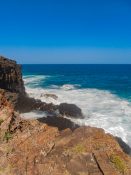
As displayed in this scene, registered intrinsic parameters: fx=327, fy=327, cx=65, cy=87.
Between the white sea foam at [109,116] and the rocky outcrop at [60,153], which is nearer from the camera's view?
the rocky outcrop at [60,153]

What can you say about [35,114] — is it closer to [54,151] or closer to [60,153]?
[54,151]

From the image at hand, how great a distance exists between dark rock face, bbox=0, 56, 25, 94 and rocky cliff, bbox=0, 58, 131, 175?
2337cm

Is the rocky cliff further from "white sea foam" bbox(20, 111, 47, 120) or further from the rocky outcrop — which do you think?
"white sea foam" bbox(20, 111, 47, 120)

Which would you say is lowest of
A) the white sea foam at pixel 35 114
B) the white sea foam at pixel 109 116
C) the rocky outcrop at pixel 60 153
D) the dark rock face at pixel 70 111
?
the white sea foam at pixel 109 116

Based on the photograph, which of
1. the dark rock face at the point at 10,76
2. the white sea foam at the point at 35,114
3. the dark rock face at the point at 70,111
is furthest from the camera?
the dark rock face at the point at 10,76

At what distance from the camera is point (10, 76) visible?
39.8 metres

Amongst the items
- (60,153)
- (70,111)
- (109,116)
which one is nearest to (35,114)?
(70,111)

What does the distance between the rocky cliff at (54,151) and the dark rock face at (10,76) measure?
23369 mm

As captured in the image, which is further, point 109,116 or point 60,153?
point 109,116

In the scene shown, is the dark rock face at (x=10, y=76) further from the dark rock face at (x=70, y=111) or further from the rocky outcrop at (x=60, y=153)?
the rocky outcrop at (x=60, y=153)

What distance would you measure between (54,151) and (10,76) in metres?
28.1

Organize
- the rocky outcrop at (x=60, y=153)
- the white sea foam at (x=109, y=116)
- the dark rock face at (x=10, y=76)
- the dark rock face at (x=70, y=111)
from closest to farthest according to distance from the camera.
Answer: the rocky outcrop at (x=60, y=153) < the white sea foam at (x=109, y=116) < the dark rock face at (x=70, y=111) < the dark rock face at (x=10, y=76)

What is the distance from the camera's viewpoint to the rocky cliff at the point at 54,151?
11602 millimetres

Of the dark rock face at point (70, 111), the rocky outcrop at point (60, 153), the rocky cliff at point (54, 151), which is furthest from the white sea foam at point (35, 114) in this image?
the rocky outcrop at point (60, 153)
